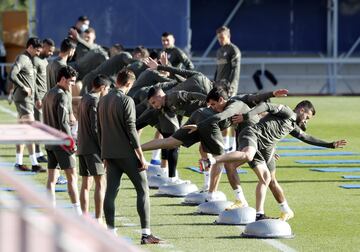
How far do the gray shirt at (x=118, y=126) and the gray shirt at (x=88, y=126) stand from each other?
57 cm

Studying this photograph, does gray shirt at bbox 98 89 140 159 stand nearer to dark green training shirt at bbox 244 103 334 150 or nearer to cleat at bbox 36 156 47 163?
dark green training shirt at bbox 244 103 334 150

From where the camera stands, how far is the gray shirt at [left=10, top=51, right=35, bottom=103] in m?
18.7

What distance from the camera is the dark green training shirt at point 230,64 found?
21688 millimetres

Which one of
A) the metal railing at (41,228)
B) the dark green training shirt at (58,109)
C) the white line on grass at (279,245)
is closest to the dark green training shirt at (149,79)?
the dark green training shirt at (58,109)

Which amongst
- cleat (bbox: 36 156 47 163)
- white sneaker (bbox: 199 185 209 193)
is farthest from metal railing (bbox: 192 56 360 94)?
white sneaker (bbox: 199 185 209 193)

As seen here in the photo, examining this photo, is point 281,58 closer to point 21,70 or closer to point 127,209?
point 21,70

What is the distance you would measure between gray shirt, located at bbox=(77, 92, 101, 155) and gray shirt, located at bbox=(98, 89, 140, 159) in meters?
0.57

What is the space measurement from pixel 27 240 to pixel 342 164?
15.5 m

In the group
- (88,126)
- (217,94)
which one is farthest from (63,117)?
(217,94)

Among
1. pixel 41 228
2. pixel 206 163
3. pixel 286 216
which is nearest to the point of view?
pixel 41 228

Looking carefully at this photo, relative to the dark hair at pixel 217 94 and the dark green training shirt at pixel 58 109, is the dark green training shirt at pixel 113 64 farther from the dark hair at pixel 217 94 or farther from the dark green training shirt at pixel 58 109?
the dark green training shirt at pixel 58 109

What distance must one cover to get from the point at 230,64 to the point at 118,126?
9548mm

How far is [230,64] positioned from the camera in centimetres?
2188

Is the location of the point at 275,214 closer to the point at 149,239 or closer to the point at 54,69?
the point at 149,239
